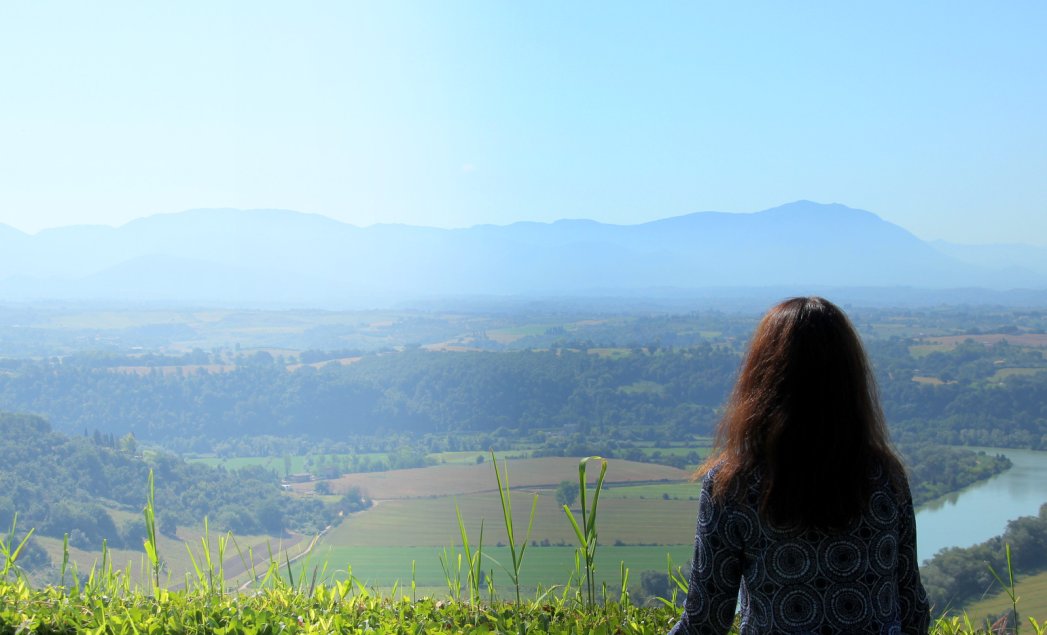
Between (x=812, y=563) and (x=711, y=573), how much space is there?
22 cm

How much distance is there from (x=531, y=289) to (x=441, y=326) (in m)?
40.9

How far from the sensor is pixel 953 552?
29.5 ft

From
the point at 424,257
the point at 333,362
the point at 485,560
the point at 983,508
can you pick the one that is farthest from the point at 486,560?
the point at 424,257

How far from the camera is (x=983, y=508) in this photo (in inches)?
632

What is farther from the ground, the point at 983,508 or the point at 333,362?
the point at 983,508

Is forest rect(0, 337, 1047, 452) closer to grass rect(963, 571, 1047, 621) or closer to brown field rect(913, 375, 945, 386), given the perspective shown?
brown field rect(913, 375, 945, 386)

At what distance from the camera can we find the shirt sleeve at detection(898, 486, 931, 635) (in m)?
1.87

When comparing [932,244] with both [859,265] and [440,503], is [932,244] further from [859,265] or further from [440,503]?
[440,503]

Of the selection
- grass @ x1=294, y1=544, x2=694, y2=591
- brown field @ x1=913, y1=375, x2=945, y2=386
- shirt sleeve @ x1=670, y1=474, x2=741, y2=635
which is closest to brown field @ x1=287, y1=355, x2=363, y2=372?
grass @ x1=294, y1=544, x2=694, y2=591

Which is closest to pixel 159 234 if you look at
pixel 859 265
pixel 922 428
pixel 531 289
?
pixel 531 289

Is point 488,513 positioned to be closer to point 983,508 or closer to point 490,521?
point 490,521

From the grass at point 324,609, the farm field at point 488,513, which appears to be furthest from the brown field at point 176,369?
the grass at point 324,609

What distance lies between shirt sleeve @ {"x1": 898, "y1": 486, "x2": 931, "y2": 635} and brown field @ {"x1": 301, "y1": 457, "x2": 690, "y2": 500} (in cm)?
1640

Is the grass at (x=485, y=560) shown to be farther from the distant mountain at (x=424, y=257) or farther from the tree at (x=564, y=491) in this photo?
the distant mountain at (x=424, y=257)
